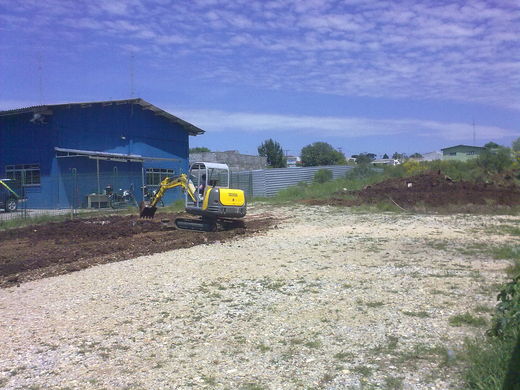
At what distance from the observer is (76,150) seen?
3209 cm

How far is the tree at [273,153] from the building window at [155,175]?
140ft

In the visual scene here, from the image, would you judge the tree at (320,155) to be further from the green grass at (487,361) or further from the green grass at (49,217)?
the green grass at (487,361)

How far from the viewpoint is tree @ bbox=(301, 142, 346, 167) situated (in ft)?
270

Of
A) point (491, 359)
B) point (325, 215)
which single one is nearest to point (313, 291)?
point (491, 359)

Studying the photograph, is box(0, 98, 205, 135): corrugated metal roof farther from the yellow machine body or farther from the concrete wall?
the yellow machine body

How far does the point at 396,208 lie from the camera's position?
25484 millimetres

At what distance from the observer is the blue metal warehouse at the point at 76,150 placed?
30859 mm

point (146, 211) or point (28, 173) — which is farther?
point (28, 173)

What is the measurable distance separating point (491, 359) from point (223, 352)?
297 cm

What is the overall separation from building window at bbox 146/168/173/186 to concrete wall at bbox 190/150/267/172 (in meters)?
13.0

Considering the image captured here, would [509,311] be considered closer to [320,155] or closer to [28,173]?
[28,173]

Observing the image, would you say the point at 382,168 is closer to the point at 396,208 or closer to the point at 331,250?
the point at 396,208

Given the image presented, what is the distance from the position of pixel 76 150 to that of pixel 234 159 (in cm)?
2755

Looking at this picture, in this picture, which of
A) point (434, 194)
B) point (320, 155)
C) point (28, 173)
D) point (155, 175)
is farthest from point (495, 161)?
point (320, 155)
